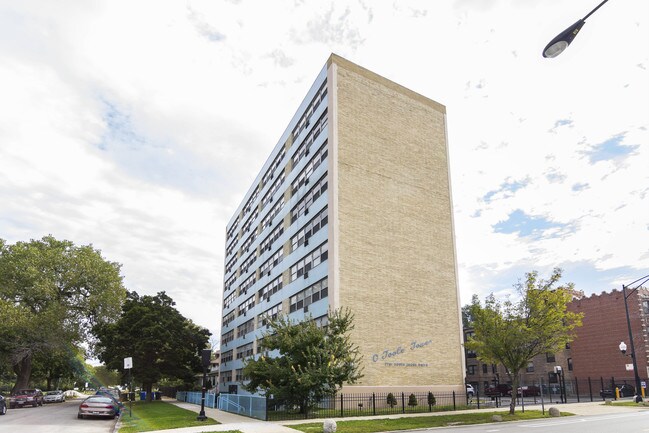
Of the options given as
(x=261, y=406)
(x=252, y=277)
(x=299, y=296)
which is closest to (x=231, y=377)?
(x=252, y=277)

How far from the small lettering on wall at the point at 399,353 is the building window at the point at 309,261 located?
24.4 ft

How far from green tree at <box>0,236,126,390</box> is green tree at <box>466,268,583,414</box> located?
4133cm

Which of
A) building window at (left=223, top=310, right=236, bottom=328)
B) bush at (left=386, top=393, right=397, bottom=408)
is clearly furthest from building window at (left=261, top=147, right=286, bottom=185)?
bush at (left=386, top=393, right=397, bottom=408)

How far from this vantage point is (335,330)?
23719 mm

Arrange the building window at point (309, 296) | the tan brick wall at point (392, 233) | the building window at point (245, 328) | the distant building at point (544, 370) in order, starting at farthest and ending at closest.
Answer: the distant building at point (544, 370), the building window at point (245, 328), the building window at point (309, 296), the tan brick wall at point (392, 233)

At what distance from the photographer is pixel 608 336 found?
52281mm

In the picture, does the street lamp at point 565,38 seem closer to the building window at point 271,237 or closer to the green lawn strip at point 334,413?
the green lawn strip at point 334,413

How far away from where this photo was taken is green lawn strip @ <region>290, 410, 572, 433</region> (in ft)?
61.2

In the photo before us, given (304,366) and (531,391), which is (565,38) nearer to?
(304,366)

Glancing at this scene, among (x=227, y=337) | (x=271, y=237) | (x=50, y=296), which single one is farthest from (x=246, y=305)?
(x=50, y=296)

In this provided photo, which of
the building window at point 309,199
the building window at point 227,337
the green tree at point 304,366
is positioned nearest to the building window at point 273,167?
the building window at point 309,199

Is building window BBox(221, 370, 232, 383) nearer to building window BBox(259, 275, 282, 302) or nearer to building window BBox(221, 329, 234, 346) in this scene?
building window BBox(221, 329, 234, 346)

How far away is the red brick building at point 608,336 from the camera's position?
49.3m

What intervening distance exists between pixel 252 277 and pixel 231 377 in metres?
14.5
